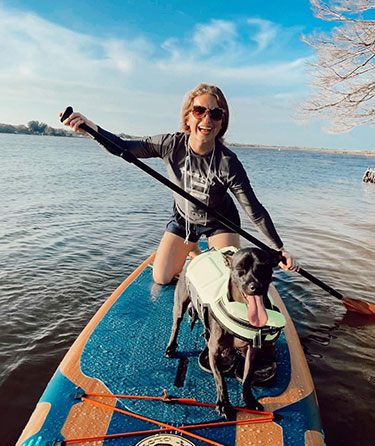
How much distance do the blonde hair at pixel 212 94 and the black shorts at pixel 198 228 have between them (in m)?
1.07

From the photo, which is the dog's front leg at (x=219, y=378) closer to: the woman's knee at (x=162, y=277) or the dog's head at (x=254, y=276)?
the dog's head at (x=254, y=276)

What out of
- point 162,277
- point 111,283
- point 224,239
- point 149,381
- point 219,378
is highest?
point 224,239

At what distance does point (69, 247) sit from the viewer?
8.54m

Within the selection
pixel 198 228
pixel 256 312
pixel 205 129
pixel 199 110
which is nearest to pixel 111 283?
pixel 198 228

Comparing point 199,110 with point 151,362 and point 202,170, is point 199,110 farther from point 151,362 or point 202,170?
point 151,362

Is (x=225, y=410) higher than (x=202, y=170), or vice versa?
(x=202, y=170)

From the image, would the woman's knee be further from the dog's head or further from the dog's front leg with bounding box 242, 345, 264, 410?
the dog's head

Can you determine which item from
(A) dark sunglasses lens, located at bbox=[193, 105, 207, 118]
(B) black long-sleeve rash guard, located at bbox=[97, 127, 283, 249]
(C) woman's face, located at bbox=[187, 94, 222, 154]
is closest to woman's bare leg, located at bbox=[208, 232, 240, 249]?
(B) black long-sleeve rash guard, located at bbox=[97, 127, 283, 249]

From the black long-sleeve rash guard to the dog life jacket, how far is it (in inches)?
33.4

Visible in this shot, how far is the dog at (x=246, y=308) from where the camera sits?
253cm

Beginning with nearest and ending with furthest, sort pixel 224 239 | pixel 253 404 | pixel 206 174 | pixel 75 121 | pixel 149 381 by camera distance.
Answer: pixel 253 404 → pixel 149 381 → pixel 75 121 → pixel 206 174 → pixel 224 239

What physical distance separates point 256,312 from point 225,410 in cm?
86

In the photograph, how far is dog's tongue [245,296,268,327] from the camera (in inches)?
102

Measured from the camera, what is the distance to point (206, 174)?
13.7 feet
